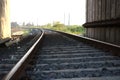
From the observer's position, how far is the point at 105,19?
1248 centimetres

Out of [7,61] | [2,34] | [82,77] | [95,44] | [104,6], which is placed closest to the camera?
[82,77]

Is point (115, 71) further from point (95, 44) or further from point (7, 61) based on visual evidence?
point (95, 44)

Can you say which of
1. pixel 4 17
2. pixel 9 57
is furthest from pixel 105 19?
pixel 4 17

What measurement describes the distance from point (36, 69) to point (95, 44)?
184 inches

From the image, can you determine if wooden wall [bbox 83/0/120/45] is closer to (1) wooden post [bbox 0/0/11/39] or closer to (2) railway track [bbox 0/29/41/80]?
(2) railway track [bbox 0/29/41/80]

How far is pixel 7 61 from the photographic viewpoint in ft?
20.5

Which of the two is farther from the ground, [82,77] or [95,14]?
[95,14]

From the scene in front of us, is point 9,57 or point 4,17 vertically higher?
point 4,17

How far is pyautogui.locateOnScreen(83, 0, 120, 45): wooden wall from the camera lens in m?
10.7

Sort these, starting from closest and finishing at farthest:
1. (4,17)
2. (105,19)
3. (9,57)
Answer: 1. (9,57)
2. (105,19)
3. (4,17)

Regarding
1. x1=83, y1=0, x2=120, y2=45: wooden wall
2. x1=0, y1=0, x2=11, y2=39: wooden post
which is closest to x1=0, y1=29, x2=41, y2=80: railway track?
x1=83, y1=0, x2=120, y2=45: wooden wall

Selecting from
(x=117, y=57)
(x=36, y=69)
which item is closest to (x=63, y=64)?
(x=36, y=69)

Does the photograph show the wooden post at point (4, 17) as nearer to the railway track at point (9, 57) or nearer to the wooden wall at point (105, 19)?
the wooden wall at point (105, 19)

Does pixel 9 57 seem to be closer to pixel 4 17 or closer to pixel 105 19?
pixel 105 19
